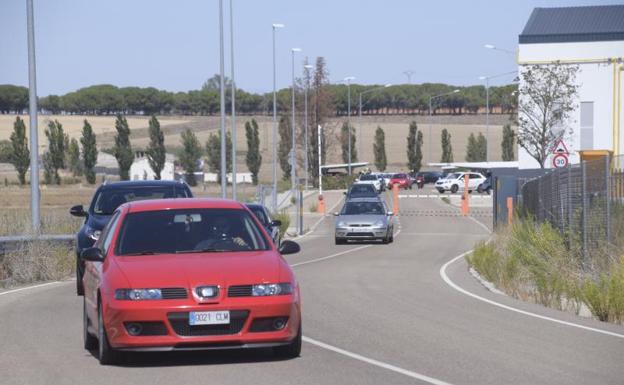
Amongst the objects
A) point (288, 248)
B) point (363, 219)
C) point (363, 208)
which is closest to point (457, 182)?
point (363, 208)

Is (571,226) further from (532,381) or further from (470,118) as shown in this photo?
(470,118)

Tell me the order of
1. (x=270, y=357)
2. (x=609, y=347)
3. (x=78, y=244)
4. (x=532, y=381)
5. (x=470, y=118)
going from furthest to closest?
1. (x=470, y=118)
2. (x=78, y=244)
3. (x=609, y=347)
4. (x=270, y=357)
5. (x=532, y=381)

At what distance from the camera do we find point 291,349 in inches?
436

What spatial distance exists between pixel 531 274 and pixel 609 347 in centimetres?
771

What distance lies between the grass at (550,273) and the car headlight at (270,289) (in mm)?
6061

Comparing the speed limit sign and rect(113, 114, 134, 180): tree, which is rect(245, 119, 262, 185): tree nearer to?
rect(113, 114, 134, 180): tree

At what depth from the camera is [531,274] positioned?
19.8m

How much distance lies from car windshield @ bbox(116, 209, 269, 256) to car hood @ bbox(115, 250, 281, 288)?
0.80ft

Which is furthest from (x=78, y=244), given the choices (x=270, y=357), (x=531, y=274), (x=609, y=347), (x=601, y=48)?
(x=601, y=48)

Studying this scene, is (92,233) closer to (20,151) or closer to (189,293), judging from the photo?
(189,293)

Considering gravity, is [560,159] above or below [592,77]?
below

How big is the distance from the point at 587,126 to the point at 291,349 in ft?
161

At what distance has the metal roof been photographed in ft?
192

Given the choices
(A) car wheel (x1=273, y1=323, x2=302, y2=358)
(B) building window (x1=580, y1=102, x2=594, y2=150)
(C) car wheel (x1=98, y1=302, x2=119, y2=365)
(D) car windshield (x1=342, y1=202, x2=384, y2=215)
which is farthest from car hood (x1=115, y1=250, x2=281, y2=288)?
(B) building window (x1=580, y1=102, x2=594, y2=150)
